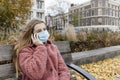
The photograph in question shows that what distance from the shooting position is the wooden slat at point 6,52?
293 centimetres

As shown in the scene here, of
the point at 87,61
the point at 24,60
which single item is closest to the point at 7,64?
the point at 24,60

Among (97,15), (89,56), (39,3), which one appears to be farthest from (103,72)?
(97,15)

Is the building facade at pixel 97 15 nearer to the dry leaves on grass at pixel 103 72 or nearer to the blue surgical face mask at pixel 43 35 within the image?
the dry leaves on grass at pixel 103 72

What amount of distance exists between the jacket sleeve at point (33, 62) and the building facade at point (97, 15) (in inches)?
3011

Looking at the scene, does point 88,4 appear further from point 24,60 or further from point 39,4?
point 24,60

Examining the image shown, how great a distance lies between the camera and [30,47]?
2934 millimetres

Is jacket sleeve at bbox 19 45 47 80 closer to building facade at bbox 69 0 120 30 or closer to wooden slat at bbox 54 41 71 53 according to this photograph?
wooden slat at bbox 54 41 71 53

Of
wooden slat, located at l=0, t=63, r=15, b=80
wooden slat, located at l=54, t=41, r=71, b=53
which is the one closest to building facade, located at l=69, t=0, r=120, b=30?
wooden slat, located at l=54, t=41, r=71, b=53

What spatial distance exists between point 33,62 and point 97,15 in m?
82.2

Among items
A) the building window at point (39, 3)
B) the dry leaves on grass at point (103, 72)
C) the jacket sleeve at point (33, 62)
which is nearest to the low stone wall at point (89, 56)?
the dry leaves on grass at point (103, 72)

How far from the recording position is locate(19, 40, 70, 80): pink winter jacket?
2768mm

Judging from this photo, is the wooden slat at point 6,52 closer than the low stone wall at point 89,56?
Yes

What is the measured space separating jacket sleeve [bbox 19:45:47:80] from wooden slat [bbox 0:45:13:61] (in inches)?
7.6

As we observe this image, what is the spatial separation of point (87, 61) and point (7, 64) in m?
4.06
